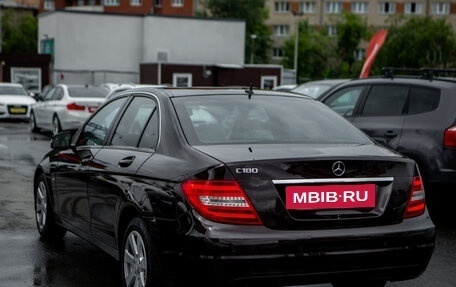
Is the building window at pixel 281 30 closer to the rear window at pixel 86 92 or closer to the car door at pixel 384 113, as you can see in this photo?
the rear window at pixel 86 92

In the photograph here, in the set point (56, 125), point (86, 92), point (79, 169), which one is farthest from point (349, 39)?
point (79, 169)

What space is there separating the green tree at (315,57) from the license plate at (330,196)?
234ft

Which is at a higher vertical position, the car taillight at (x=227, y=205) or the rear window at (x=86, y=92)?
the car taillight at (x=227, y=205)

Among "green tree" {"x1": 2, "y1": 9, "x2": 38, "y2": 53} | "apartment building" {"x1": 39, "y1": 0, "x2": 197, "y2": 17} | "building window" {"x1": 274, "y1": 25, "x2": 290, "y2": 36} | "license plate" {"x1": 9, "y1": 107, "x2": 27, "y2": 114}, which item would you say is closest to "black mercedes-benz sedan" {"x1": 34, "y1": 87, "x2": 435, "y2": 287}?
"license plate" {"x1": 9, "y1": 107, "x2": 27, "y2": 114}

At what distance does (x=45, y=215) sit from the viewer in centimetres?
736

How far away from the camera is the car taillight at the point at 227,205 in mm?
4430

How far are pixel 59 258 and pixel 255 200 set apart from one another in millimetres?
2801

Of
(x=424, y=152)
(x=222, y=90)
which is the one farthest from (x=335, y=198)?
(x=424, y=152)

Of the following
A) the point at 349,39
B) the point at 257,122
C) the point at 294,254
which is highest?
the point at 349,39

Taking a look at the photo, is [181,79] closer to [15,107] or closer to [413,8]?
[15,107]

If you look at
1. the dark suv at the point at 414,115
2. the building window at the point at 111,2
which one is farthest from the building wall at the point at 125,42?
the dark suv at the point at 414,115

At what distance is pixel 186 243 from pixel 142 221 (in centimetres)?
54

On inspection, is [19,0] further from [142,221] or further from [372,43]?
[142,221]

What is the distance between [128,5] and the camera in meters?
85.0
